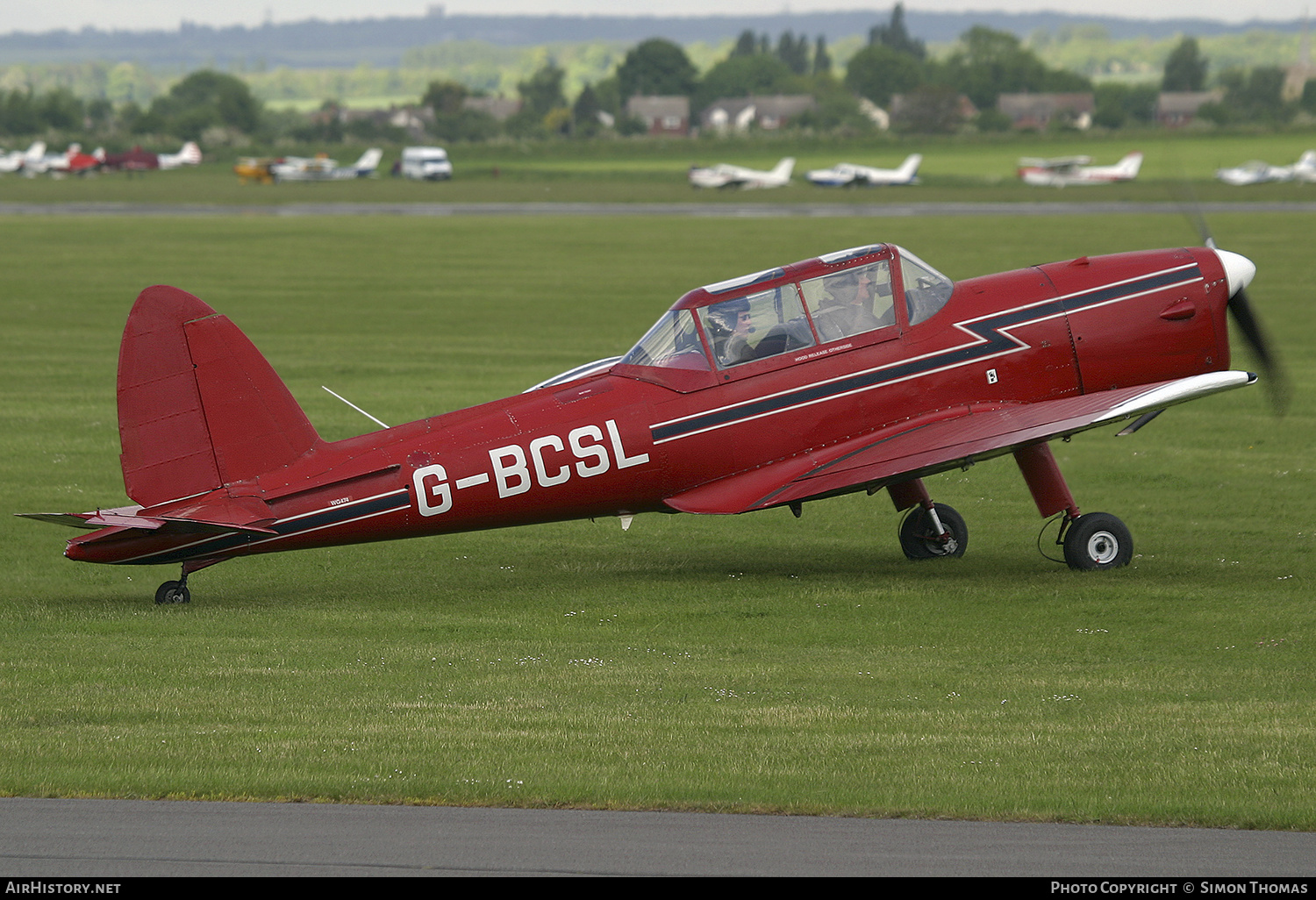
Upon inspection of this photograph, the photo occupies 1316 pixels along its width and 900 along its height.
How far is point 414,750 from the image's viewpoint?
7.57 m

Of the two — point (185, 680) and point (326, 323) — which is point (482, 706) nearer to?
point (185, 680)

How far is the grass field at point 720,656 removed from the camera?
7.09 metres

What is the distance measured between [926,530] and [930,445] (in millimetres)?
1635

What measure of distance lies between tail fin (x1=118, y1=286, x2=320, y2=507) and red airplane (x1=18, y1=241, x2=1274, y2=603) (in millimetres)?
15

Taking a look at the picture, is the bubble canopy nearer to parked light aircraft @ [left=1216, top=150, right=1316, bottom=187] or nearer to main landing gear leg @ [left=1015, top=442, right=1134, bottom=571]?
main landing gear leg @ [left=1015, top=442, right=1134, bottom=571]

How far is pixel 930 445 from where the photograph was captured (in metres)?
11.7

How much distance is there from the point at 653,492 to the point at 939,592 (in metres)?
2.38

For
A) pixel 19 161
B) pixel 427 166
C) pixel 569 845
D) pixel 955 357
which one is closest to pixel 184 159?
pixel 19 161

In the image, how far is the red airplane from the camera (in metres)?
11.1

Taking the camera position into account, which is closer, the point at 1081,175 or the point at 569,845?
the point at 569,845

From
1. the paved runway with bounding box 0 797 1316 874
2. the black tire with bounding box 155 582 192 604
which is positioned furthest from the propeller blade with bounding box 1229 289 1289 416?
the black tire with bounding box 155 582 192 604

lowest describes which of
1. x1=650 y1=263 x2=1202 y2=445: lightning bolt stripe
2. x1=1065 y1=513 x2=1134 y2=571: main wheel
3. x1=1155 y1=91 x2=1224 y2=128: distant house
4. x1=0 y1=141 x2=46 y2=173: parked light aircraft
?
x1=1155 y1=91 x2=1224 y2=128: distant house

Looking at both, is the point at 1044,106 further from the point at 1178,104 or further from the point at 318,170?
the point at 318,170

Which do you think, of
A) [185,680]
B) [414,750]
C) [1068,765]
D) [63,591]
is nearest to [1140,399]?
[1068,765]
